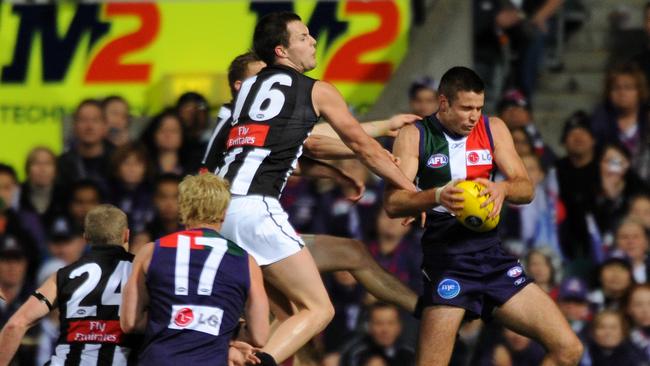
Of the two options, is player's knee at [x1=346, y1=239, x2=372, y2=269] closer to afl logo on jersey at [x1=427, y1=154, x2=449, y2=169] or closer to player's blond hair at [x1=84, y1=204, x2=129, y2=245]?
afl logo on jersey at [x1=427, y1=154, x2=449, y2=169]

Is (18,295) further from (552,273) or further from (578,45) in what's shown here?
(578,45)

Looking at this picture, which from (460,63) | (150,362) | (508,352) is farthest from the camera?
(460,63)

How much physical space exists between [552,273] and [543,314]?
10.2 ft

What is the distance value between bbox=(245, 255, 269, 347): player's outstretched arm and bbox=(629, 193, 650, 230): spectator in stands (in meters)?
4.86

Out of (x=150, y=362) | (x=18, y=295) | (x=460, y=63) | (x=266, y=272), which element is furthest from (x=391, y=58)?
(x=150, y=362)

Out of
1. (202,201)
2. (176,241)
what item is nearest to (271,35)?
(202,201)

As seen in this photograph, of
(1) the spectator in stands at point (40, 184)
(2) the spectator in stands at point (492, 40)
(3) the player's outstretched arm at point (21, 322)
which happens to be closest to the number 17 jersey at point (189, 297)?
(3) the player's outstretched arm at point (21, 322)

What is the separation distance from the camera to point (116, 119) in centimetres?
1448

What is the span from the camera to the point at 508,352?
12953mm

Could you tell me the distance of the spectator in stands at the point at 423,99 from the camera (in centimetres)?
1367

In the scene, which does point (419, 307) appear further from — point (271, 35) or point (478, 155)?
point (271, 35)

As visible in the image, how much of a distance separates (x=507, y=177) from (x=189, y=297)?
2149 millimetres

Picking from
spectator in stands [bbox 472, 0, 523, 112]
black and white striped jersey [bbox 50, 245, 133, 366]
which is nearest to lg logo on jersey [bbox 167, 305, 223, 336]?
black and white striped jersey [bbox 50, 245, 133, 366]

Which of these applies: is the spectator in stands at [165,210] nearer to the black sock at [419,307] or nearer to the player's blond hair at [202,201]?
the black sock at [419,307]
